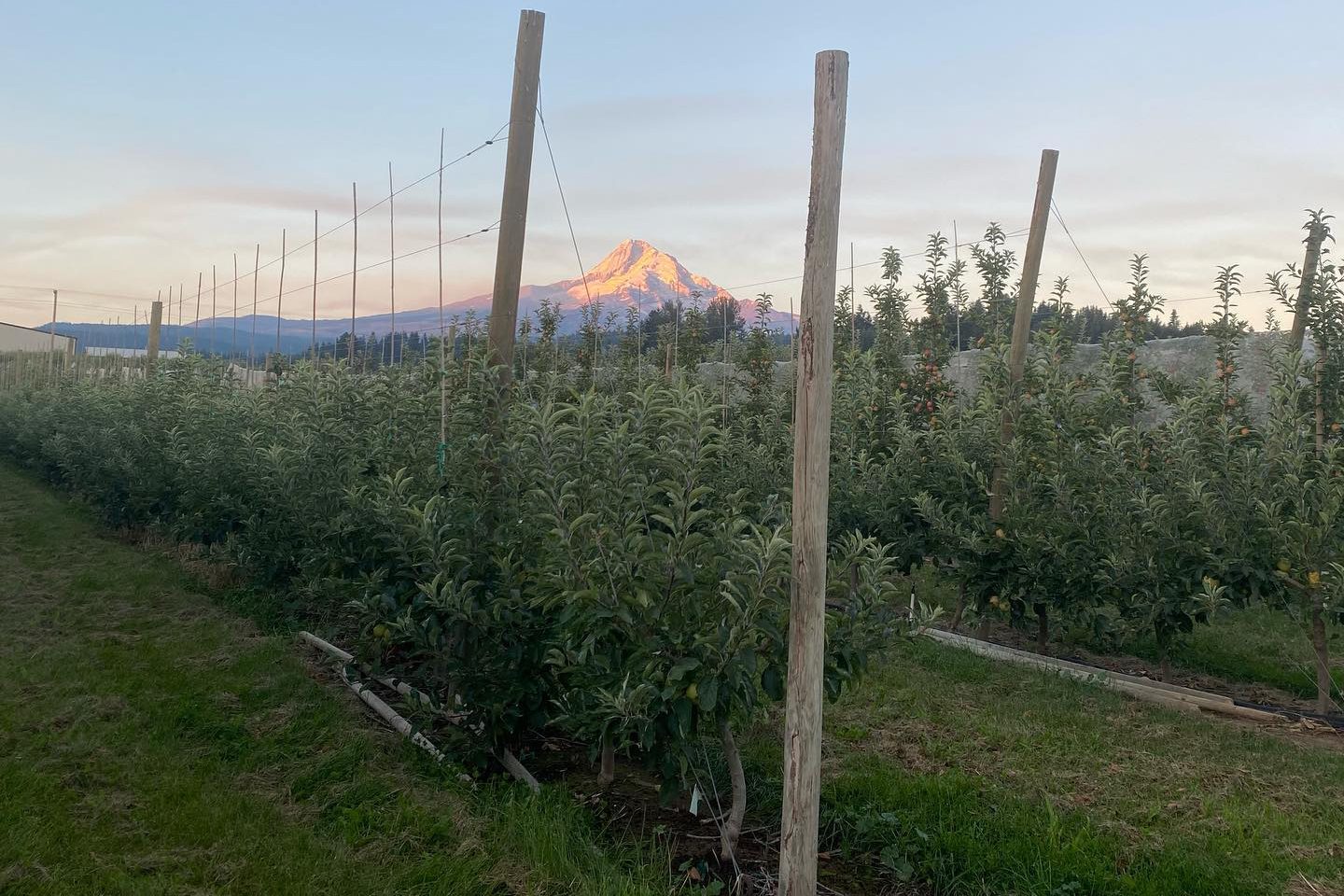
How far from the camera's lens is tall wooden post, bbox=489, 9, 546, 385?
5332 millimetres

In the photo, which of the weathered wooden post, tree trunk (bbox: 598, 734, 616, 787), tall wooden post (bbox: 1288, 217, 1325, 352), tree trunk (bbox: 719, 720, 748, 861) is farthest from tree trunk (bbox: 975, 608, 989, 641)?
tree trunk (bbox: 719, 720, 748, 861)

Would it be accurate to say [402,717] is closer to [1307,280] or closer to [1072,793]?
[1072,793]

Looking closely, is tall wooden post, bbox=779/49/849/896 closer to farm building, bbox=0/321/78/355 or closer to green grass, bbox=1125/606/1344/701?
green grass, bbox=1125/606/1344/701

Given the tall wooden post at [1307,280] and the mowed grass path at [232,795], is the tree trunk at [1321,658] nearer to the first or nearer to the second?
the tall wooden post at [1307,280]

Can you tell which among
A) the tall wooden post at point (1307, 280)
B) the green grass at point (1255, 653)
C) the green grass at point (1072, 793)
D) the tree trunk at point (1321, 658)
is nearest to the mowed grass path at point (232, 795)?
the green grass at point (1072, 793)

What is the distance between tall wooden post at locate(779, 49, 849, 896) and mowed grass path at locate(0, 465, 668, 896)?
71 cm

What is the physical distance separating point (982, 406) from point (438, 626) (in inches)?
208

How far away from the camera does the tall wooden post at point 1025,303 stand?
7.81m

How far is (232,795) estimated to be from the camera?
14.7 feet

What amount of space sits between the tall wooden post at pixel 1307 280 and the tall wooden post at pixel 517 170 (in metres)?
5.83

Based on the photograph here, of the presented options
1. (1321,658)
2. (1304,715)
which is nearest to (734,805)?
(1304,715)

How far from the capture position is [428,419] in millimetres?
5637

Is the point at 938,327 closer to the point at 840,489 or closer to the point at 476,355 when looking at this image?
the point at 840,489

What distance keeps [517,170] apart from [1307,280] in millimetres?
6131
